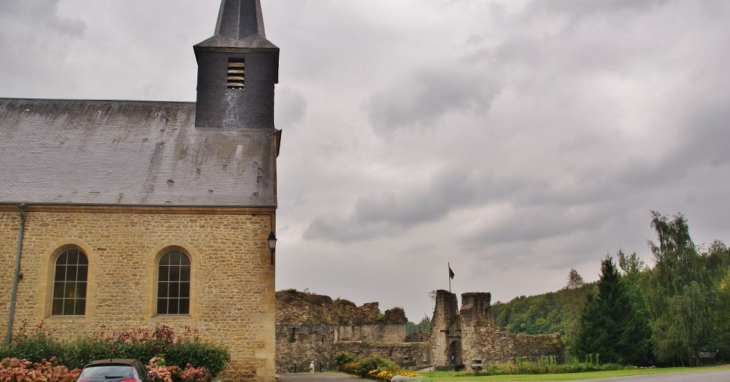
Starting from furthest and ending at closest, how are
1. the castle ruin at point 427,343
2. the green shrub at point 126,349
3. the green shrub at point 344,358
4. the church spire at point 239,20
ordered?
the castle ruin at point 427,343 < the green shrub at point 344,358 < the church spire at point 239,20 < the green shrub at point 126,349

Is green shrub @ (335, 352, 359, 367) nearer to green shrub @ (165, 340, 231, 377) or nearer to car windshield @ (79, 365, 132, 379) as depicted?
green shrub @ (165, 340, 231, 377)

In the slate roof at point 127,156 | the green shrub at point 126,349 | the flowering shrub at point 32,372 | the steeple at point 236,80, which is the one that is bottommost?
the flowering shrub at point 32,372

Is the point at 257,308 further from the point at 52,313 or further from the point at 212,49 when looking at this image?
the point at 212,49

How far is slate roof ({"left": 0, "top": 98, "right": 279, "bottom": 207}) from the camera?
1712 centimetres

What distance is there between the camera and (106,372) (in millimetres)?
10320

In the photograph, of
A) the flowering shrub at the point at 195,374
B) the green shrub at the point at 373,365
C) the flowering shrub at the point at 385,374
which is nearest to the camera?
the flowering shrub at the point at 195,374

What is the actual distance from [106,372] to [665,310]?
33.3 metres

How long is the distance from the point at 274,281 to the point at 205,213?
271 cm

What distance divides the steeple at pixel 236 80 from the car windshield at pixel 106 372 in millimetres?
10870

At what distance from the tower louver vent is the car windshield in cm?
1212

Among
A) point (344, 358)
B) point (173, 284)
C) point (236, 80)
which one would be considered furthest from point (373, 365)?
point (236, 80)

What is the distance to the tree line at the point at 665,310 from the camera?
105 feet

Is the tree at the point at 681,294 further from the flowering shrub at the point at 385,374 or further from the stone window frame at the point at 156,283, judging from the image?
the stone window frame at the point at 156,283

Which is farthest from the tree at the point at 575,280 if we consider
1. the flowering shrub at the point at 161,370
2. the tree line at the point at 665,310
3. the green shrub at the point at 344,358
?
the flowering shrub at the point at 161,370
